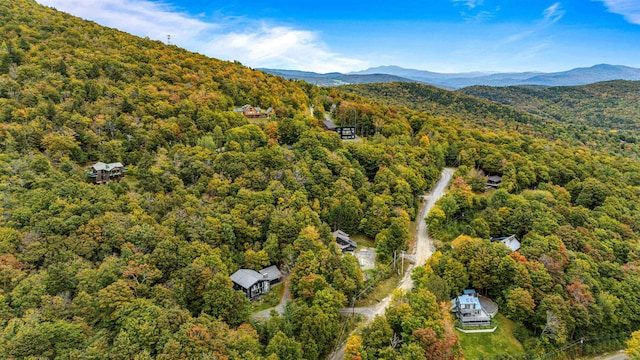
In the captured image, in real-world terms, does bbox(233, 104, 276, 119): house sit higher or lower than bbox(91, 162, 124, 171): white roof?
higher

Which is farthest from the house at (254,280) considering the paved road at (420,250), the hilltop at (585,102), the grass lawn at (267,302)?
the hilltop at (585,102)

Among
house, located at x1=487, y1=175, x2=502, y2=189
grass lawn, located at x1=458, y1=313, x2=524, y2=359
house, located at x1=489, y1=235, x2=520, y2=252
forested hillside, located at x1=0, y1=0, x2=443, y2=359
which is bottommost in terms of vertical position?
grass lawn, located at x1=458, y1=313, x2=524, y2=359

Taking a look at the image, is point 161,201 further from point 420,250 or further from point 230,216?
point 420,250

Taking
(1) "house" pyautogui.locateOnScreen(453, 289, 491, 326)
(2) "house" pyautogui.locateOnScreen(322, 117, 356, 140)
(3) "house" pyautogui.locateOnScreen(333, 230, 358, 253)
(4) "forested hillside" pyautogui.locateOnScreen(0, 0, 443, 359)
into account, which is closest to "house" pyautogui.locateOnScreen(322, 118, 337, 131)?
(2) "house" pyautogui.locateOnScreen(322, 117, 356, 140)

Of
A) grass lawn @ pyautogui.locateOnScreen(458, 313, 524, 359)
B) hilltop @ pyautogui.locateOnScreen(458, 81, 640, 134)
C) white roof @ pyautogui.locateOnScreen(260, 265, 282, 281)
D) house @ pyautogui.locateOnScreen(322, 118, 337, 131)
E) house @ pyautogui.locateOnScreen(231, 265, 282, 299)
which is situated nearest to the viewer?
grass lawn @ pyautogui.locateOnScreen(458, 313, 524, 359)

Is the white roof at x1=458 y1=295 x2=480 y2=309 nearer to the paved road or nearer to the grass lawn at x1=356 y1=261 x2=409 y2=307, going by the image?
the paved road

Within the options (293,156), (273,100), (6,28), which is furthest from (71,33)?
(293,156)

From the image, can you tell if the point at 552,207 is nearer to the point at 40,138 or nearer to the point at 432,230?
the point at 432,230

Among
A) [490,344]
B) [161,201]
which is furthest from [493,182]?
[161,201]

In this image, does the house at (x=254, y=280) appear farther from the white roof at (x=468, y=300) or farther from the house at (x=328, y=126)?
the house at (x=328, y=126)
